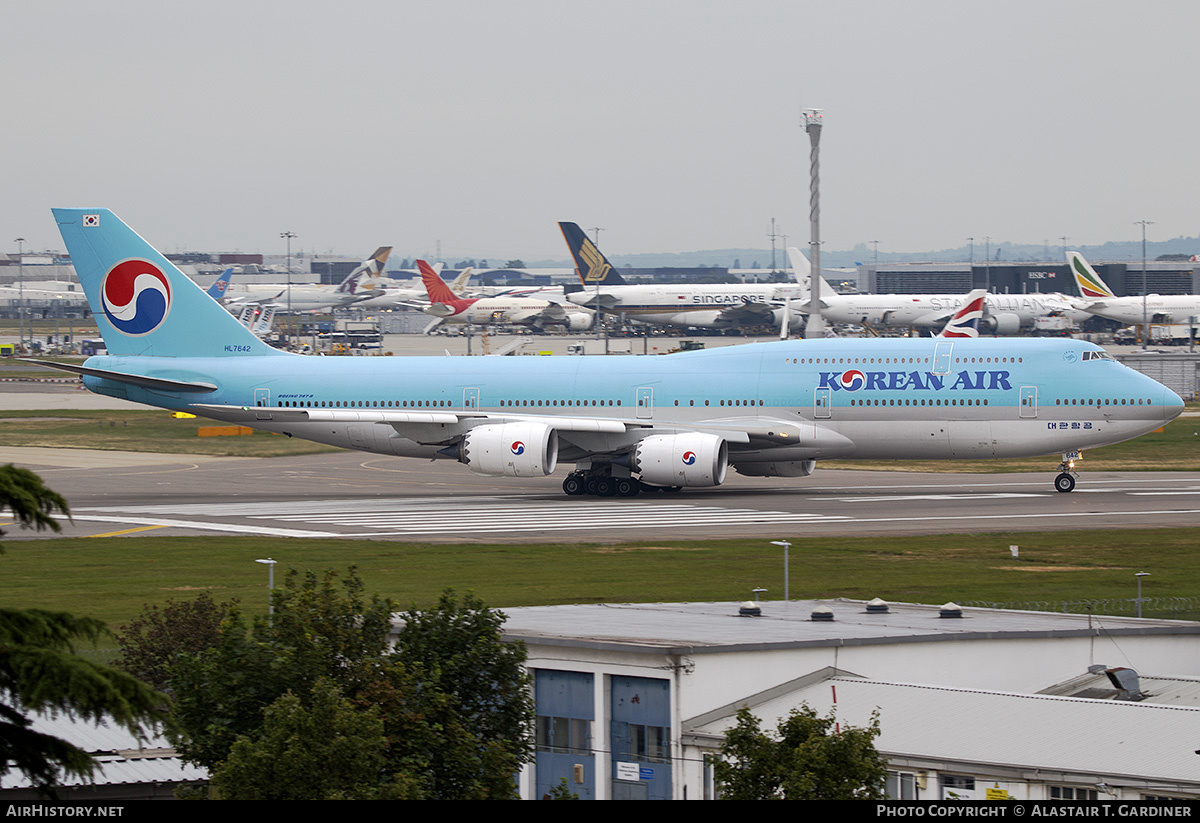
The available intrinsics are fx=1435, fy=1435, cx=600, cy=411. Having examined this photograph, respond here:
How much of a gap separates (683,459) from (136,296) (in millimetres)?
22216

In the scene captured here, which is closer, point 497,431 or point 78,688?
point 78,688

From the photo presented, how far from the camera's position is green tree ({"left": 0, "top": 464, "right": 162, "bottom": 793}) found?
8906mm

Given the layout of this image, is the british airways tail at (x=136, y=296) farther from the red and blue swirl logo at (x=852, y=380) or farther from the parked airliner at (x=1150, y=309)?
the parked airliner at (x=1150, y=309)

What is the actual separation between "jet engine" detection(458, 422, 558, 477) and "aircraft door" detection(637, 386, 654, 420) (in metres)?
3.53

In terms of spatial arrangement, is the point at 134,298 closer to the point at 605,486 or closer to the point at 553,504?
the point at 553,504

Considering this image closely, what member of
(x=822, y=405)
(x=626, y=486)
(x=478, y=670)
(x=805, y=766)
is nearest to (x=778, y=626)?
(x=478, y=670)

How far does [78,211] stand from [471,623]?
41.0 meters

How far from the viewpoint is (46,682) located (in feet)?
29.1

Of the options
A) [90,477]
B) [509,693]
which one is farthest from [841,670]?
[90,477]

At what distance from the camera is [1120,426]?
49.4 meters

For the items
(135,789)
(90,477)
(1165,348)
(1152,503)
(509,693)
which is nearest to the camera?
(509,693)

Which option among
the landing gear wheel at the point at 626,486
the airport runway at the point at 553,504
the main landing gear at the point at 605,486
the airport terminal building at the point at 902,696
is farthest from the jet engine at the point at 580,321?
the airport terminal building at the point at 902,696

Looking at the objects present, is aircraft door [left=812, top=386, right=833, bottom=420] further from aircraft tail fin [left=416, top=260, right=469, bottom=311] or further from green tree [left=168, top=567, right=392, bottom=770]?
aircraft tail fin [left=416, top=260, right=469, bottom=311]

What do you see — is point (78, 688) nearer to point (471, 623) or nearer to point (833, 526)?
point (471, 623)
